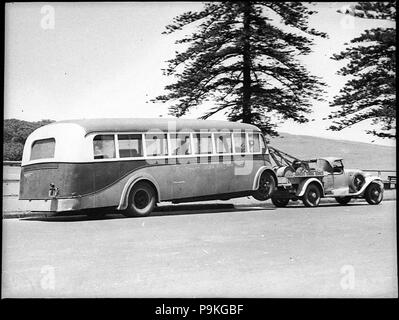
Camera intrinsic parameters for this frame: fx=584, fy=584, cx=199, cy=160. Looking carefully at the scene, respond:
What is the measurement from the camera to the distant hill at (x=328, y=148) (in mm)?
12905

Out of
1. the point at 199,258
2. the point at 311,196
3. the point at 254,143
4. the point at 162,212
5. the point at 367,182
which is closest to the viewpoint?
the point at 199,258

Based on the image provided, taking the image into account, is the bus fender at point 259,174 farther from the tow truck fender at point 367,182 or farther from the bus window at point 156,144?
the tow truck fender at point 367,182

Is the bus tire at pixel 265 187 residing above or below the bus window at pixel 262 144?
below

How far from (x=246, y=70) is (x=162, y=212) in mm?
3814

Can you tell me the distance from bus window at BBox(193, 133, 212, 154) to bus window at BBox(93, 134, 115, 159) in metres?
1.95

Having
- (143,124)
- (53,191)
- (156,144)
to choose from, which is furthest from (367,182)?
(53,191)

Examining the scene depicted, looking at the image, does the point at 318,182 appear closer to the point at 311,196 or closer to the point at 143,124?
the point at 311,196

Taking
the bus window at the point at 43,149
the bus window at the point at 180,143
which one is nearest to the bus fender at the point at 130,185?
the bus window at the point at 180,143

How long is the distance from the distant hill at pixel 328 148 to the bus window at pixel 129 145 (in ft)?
11.4

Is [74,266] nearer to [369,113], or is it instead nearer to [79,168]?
[79,168]

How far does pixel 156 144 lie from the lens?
506 inches

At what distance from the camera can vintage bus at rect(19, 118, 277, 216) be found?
11.8 m

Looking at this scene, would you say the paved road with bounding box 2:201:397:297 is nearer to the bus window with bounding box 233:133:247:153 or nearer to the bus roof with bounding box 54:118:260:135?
the bus roof with bounding box 54:118:260:135

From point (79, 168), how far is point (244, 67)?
438cm
